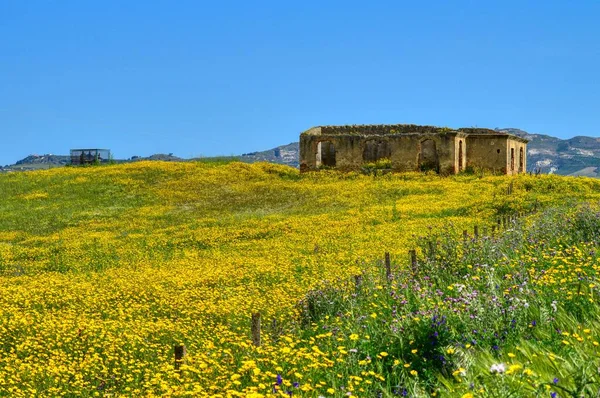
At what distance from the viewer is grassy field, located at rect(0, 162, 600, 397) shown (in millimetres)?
8156

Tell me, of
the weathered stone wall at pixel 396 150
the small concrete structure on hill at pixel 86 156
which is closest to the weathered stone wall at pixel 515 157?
the weathered stone wall at pixel 396 150

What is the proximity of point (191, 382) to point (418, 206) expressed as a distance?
90.3 ft

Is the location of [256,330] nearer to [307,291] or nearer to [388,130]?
[307,291]

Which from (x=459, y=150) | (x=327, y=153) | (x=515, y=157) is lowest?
(x=515, y=157)

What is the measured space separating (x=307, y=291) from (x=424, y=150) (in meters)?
37.8

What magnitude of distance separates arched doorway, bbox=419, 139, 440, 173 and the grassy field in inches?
132

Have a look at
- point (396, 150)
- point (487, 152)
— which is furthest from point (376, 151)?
point (487, 152)

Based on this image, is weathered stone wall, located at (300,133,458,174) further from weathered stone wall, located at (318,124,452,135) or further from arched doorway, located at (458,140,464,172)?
weathered stone wall, located at (318,124,452,135)

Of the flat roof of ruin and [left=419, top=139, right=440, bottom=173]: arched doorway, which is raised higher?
the flat roof of ruin

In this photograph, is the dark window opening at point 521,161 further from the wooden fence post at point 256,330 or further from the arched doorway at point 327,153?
the wooden fence post at point 256,330

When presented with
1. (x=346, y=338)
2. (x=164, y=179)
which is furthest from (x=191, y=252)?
(x=164, y=179)

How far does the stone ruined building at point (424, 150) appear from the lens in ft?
161

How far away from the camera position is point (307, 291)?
15.6 metres

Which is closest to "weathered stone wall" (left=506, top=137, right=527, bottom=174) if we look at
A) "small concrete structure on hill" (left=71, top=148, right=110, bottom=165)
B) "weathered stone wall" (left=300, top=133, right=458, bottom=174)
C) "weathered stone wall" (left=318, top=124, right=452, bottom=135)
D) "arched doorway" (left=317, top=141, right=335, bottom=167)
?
"weathered stone wall" (left=300, top=133, right=458, bottom=174)
